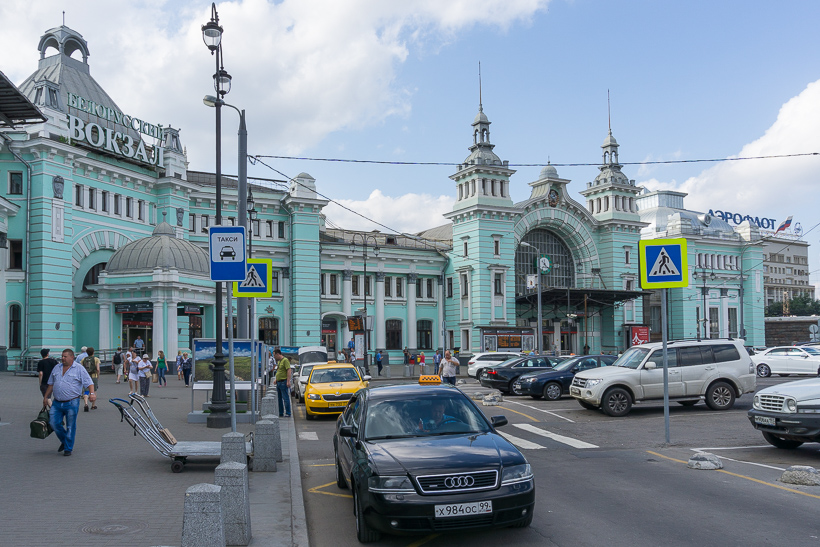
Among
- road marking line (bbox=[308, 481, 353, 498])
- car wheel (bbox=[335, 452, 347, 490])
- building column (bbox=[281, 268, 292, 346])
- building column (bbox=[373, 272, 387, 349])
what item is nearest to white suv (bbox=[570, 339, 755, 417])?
road marking line (bbox=[308, 481, 353, 498])

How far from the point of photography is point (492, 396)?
22.2 metres

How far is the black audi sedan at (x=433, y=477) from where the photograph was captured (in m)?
6.52

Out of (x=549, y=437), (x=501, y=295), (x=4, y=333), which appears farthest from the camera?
(x=501, y=295)

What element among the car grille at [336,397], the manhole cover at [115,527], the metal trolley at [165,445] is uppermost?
the metal trolley at [165,445]

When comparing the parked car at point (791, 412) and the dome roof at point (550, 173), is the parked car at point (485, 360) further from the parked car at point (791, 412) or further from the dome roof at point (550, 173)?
the parked car at point (791, 412)

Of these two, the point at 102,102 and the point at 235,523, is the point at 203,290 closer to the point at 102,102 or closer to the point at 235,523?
the point at 102,102

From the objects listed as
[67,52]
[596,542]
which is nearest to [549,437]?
[596,542]

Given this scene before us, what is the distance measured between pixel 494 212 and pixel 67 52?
32.1m

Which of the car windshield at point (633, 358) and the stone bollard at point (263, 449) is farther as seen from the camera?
the car windshield at point (633, 358)

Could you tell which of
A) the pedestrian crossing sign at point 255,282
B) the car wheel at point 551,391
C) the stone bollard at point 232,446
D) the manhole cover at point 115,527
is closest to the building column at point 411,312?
the car wheel at point 551,391

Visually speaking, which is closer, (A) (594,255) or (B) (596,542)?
(B) (596,542)

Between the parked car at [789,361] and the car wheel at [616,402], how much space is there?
18551 mm

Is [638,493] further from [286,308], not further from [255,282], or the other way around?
A: [286,308]

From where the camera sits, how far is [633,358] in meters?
19.1
